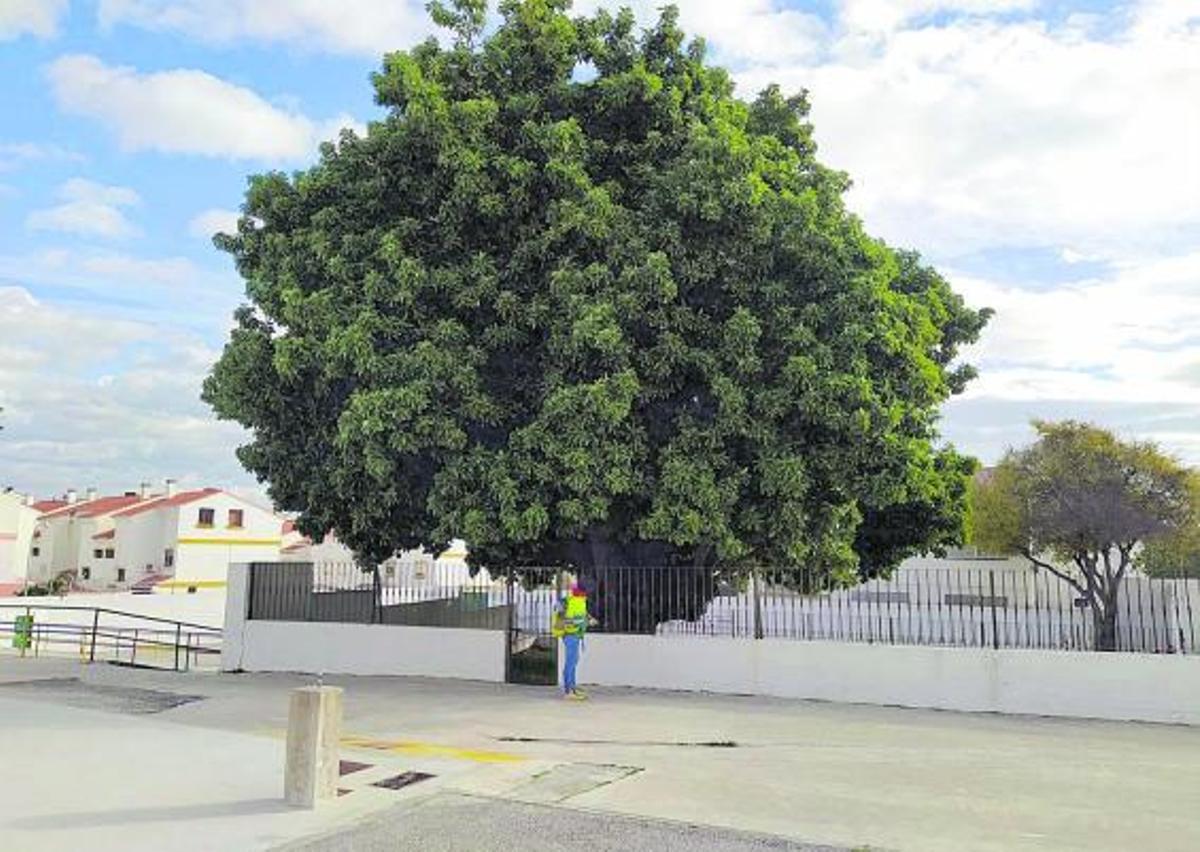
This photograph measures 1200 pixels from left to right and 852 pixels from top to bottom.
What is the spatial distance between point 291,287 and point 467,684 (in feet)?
21.4

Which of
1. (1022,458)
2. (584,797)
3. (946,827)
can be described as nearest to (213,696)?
(584,797)

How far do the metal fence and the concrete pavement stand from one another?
1.15 metres

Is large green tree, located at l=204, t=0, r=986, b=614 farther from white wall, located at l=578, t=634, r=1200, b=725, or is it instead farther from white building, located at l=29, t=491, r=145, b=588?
white building, located at l=29, t=491, r=145, b=588

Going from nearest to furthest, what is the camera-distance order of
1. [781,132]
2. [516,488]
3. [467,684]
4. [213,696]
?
[516,488] < [213,696] < [467,684] < [781,132]

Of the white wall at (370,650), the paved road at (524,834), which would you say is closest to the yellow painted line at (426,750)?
the paved road at (524,834)

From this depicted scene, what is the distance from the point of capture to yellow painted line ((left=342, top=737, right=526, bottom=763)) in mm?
8445

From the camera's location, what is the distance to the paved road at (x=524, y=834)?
5730 millimetres

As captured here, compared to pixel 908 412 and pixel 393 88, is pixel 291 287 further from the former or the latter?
pixel 908 412

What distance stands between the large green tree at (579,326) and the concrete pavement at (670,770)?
2697 mm

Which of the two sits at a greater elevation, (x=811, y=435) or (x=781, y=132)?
(x=781, y=132)

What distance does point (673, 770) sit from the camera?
8.03m

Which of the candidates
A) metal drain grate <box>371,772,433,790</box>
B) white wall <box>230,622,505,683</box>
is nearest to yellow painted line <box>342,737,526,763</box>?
metal drain grate <box>371,772,433,790</box>

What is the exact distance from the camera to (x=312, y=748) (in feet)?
21.9

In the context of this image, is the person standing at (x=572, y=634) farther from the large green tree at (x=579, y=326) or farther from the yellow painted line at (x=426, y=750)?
the yellow painted line at (x=426, y=750)
